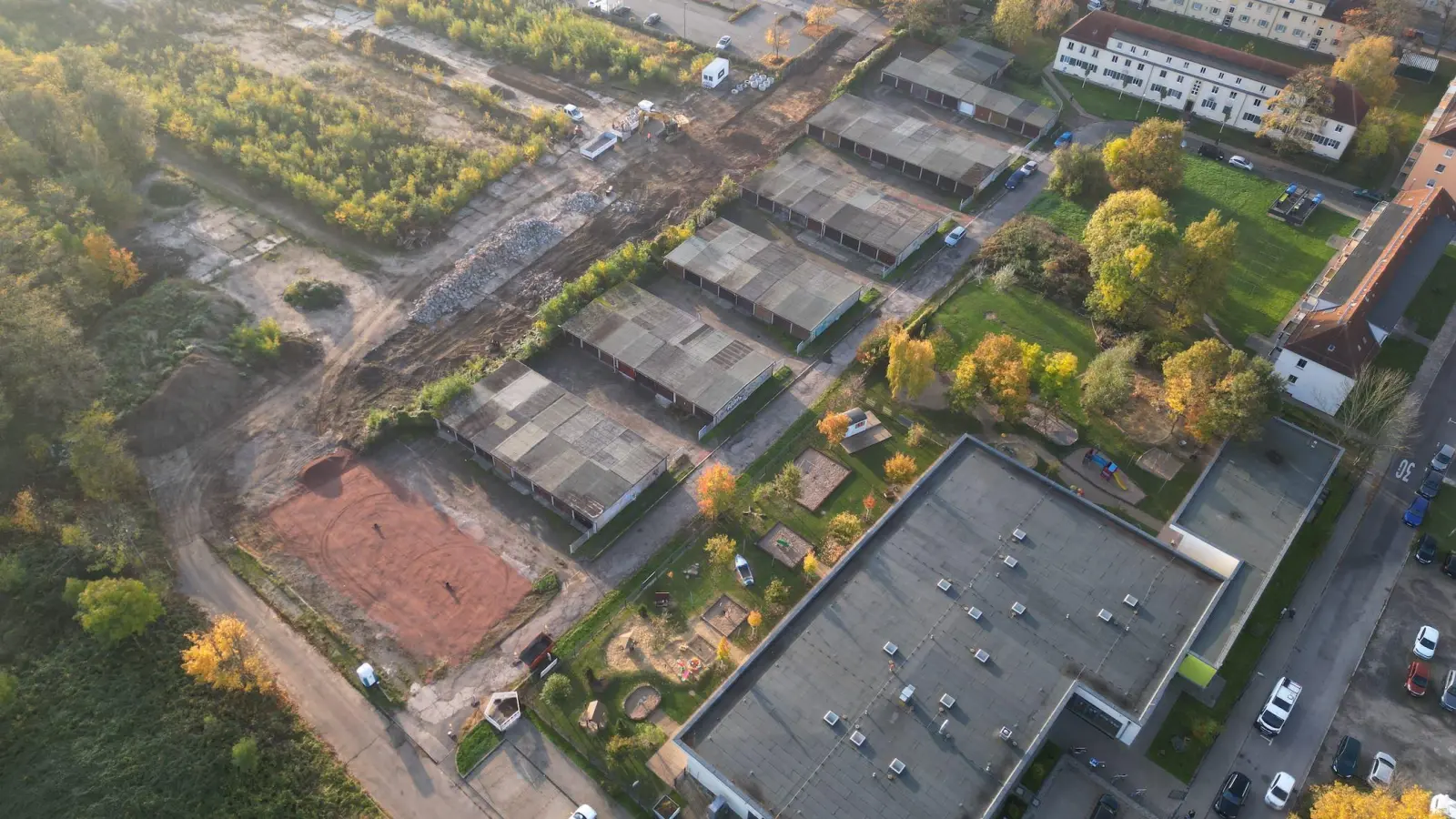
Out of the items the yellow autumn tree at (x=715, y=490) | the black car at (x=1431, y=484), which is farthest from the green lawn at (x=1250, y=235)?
the yellow autumn tree at (x=715, y=490)

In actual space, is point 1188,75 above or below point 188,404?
above

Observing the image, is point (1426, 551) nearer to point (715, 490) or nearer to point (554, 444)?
point (715, 490)

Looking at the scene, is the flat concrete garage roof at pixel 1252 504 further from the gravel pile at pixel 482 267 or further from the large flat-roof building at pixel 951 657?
the gravel pile at pixel 482 267

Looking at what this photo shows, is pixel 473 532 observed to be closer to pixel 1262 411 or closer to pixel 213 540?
pixel 213 540

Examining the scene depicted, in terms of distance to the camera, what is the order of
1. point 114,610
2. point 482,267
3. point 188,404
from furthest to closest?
point 482,267 < point 188,404 < point 114,610

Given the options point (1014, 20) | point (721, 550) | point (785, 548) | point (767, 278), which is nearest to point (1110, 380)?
point (785, 548)

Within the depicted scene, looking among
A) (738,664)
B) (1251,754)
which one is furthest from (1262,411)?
(738,664)
